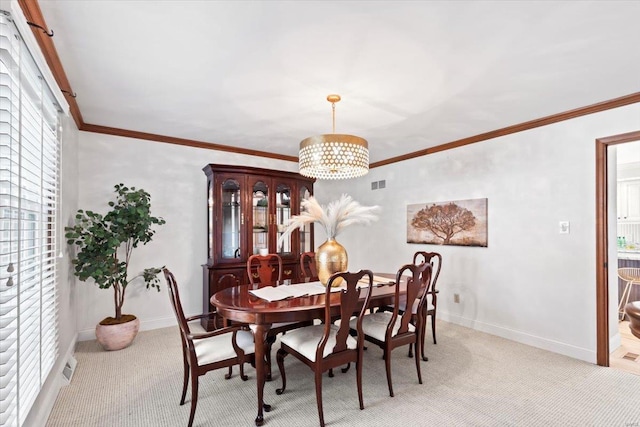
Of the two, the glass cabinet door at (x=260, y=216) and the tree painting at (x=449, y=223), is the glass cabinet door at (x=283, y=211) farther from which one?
the tree painting at (x=449, y=223)

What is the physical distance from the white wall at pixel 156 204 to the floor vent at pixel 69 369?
72 cm

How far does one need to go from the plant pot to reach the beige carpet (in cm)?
10

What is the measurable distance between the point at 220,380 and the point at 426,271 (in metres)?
1.93

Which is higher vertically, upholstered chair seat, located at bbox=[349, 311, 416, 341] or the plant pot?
upholstered chair seat, located at bbox=[349, 311, 416, 341]

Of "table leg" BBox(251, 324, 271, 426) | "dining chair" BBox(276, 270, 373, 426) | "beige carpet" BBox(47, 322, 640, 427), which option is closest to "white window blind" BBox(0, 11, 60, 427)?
"beige carpet" BBox(47, 322, 640, 427)

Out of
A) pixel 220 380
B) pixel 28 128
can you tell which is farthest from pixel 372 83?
pixel 220 380

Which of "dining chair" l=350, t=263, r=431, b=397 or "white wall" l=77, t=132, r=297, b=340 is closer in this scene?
"dining chair" l=350, t=263, r=431, b=397

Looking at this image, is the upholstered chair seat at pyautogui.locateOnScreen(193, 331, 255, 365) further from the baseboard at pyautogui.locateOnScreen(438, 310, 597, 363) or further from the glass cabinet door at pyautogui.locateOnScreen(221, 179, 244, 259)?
the baseboard at pyautogui.locateOnScreen(438, 310, 597, 363)

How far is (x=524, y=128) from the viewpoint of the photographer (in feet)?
11.4

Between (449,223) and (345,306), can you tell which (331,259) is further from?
(449,223)

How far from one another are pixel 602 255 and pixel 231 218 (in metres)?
3.91

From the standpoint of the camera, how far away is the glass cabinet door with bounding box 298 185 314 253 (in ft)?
15.4

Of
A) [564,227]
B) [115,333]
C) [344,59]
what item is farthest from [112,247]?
[564,227]

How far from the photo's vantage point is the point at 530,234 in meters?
3.46
